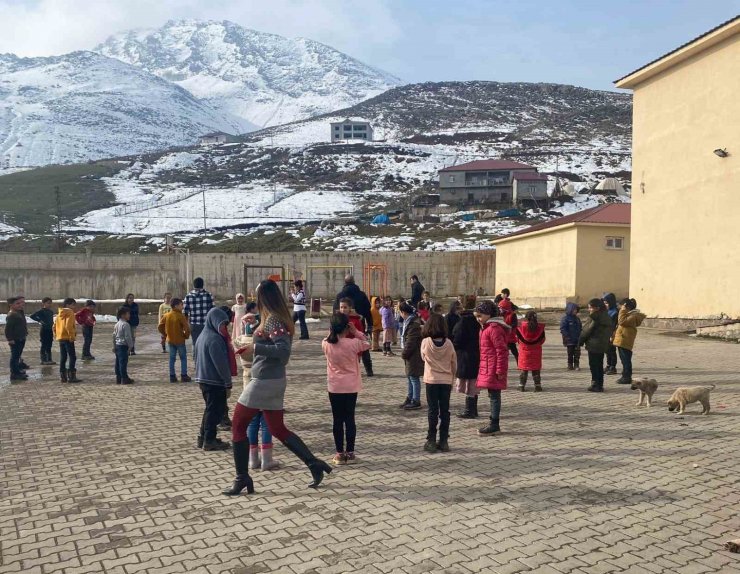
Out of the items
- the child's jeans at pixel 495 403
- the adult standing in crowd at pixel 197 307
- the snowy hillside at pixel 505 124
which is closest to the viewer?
the child's jeans at pixel 495 403

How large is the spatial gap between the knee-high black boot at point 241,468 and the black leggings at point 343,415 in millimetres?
1102

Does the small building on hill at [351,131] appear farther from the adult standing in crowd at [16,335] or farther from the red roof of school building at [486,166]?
the adult standing in crowd at [16,335]

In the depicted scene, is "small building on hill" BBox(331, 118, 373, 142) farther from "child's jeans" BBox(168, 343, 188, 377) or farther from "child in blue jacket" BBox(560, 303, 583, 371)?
"child's jeans" BBox(168, 343, 188, 377)

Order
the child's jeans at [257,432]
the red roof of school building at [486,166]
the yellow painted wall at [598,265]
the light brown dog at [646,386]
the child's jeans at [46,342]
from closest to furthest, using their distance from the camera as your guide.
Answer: the child's jeans at [257,432], the light brown dog at [646,386], the child's jeans at [46,342], the yellow painted wall at [598,265], the red roof of school building at [486,166]

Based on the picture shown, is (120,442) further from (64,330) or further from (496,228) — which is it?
(496,228)

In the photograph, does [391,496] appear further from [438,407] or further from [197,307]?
[197,307]

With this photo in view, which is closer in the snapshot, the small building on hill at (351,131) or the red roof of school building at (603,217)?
the red roof of school building at (603,217)

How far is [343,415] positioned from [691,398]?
15.8ft

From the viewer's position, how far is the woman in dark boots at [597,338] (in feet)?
32.5

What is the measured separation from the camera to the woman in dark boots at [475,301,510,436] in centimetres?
736

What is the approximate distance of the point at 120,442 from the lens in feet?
24.4

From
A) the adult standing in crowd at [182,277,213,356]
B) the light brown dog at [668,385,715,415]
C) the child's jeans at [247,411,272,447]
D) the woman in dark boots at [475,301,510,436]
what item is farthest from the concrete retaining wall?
the child's jeans at [247,411,272,447]

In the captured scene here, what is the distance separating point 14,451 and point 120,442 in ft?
3.59

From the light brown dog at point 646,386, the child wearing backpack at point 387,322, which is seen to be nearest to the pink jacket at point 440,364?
the light brown dog at point 646,386
